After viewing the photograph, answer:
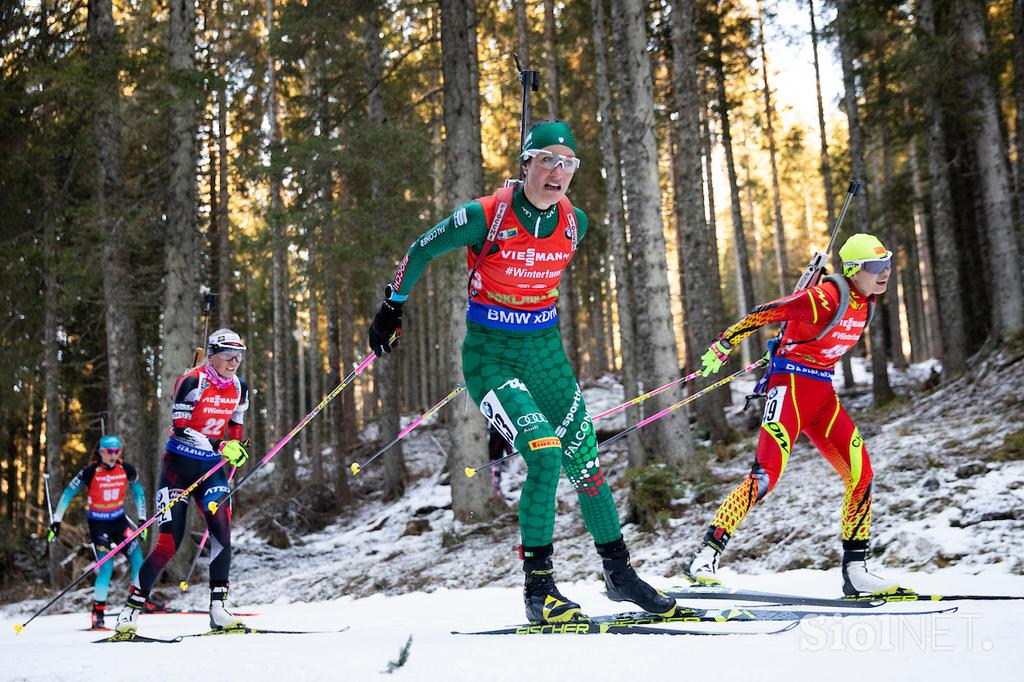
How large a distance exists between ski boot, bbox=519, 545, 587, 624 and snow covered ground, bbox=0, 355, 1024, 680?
26 centimetres

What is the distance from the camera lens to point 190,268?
1255cm

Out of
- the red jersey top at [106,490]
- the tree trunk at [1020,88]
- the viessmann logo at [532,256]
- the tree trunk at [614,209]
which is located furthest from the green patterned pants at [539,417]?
the tree trunk at [1020,88]

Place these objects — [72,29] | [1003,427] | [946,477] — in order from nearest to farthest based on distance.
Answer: [946,477] → [1003,427] → [72,29]

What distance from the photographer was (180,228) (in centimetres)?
1255

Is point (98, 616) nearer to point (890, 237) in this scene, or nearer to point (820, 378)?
point (820, 378)

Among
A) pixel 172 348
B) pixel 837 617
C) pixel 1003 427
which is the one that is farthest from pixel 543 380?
pixel 172 348

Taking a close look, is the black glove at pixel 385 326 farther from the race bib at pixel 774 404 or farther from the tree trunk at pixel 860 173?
the tree trunk at pixel 860 173

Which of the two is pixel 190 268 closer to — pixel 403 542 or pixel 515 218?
pixel 403 542

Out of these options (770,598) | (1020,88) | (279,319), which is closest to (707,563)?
(770,598)

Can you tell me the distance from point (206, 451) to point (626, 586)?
14.1 feet

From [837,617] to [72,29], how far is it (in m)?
16.3

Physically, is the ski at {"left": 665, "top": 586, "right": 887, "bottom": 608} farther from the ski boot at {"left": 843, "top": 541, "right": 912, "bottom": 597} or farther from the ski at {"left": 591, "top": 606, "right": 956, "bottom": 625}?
the ski at {"left": 591, "top": 606, "right": 956, "bottom": 625}

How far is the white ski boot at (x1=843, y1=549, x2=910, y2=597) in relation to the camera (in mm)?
4859

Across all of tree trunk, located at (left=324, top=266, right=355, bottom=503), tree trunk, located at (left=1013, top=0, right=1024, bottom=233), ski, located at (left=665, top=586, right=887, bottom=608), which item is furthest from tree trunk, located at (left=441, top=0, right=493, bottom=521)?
tree trunk, located at (left=1013, top=0, right=1024, bottom=233)
